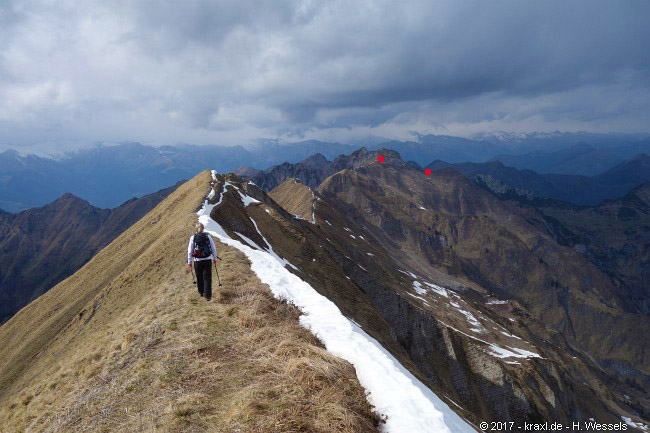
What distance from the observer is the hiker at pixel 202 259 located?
1694cm

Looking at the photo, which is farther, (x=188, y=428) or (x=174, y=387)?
(x=174, y=387)

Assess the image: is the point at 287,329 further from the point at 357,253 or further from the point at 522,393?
the point at 357,253

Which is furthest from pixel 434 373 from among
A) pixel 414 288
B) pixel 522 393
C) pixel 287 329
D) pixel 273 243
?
pixel 287 329

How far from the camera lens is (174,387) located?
10.2 meters

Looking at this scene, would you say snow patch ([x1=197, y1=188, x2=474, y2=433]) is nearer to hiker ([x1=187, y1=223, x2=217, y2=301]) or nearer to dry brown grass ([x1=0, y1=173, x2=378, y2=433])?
dry brown grass ([x1=0, y1=173, x2=378, y2=433])

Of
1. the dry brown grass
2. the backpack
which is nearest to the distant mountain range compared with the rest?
the dry brown grass

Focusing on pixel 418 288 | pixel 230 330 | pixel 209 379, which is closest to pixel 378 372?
pixel 209 379

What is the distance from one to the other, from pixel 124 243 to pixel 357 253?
221ft

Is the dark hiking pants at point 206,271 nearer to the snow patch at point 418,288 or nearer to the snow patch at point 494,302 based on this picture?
the snow patch at point 418,288

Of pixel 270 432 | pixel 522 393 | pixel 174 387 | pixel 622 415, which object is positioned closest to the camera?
pixel 270 432

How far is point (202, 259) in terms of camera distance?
17.0 m

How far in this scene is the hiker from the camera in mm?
16938

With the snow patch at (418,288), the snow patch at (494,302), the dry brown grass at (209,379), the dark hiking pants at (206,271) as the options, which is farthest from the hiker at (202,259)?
the snow patch at (494,302)

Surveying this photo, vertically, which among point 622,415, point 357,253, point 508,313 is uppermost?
point 357,253
